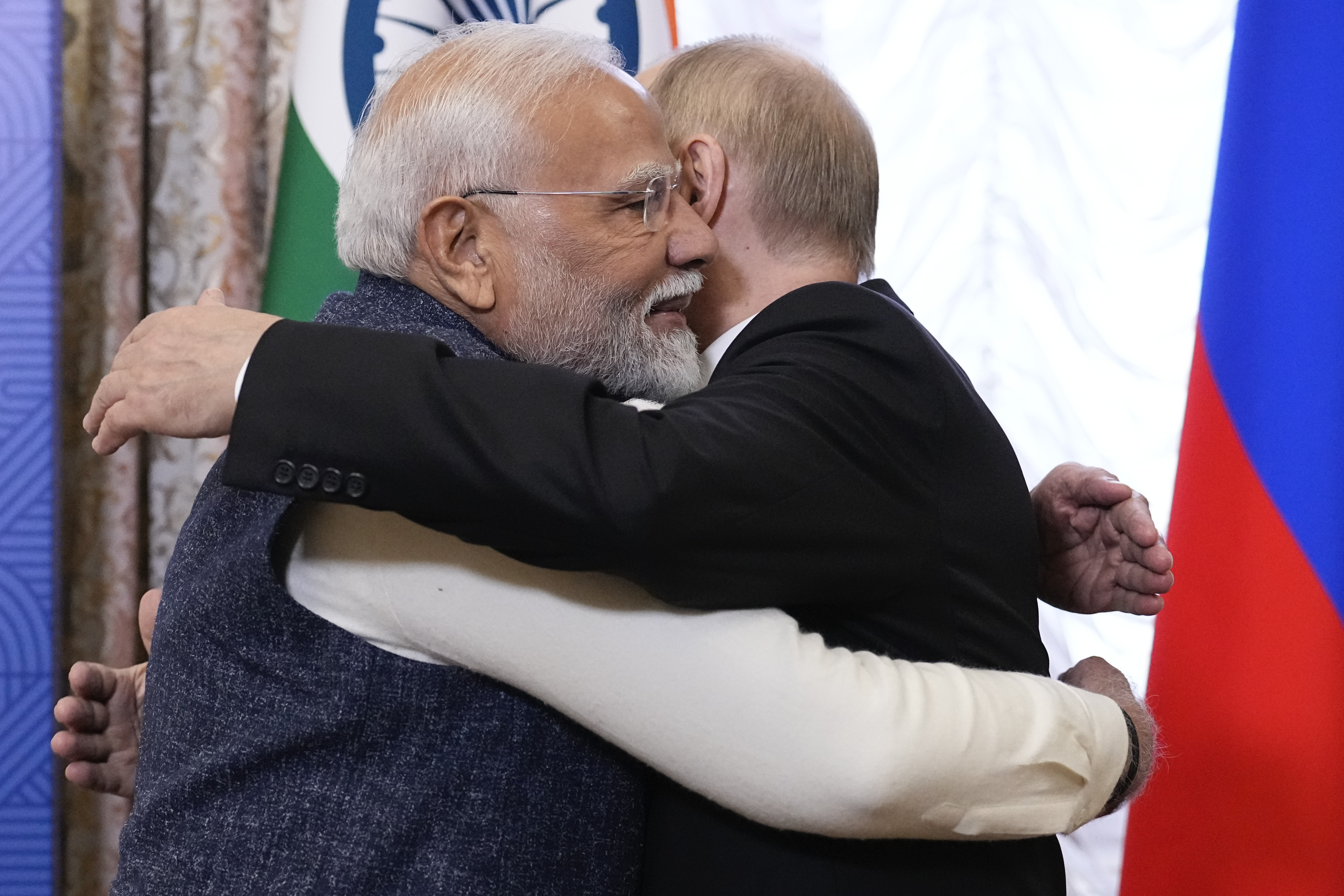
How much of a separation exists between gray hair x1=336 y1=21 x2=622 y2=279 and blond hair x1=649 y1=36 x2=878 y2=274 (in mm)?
248

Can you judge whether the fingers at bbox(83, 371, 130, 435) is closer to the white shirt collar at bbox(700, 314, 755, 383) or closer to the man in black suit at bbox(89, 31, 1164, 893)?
the man in black suit at bbox(89, 31, 1164, 893)

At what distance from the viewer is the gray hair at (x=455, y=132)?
1113mm

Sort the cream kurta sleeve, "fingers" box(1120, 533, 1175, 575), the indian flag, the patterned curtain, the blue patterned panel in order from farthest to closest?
the patterned curtain → the indian flag → the blue patterned panel → "fingers" box(1120, 533, 1175, 575) → the cream kurta sleeve

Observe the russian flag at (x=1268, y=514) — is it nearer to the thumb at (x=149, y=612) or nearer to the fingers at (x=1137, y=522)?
the fingers at (x=1137, y=522)

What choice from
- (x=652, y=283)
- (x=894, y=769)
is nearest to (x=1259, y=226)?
(x=652, y=283)

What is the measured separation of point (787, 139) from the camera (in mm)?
1354

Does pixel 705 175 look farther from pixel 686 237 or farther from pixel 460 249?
pixel 460 249

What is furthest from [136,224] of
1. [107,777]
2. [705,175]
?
[705,175]

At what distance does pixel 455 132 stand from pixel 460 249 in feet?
0.36

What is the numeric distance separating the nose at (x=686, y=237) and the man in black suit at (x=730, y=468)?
12 mm

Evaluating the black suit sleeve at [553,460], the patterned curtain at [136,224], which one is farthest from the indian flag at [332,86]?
the black suit sleeve at [553,460]

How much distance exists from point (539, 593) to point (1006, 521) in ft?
1.61

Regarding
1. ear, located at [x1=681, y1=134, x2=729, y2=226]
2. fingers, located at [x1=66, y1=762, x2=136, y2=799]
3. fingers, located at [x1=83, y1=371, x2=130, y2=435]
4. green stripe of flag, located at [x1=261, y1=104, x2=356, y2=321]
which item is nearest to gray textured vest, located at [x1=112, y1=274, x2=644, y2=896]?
fingers, located at [x1=83, y1=371, x2=130, y2=435]

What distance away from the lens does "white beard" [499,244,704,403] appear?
1154mm
